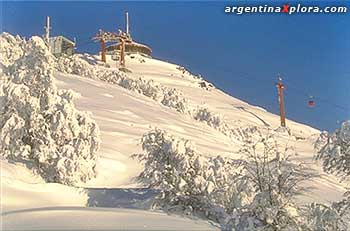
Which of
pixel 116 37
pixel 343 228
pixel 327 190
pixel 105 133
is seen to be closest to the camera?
pixel 343 228

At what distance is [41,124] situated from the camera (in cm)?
1778

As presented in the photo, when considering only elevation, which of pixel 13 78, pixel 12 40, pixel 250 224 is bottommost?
pixel 250 224

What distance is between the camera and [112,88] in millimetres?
44625

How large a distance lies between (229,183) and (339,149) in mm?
3854

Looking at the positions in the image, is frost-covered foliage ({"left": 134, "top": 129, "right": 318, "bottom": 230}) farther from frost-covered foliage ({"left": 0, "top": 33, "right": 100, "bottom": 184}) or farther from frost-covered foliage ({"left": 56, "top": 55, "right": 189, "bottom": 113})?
frost-covered foliage ({"left": 56, "top": 55, "right": 189, "bottom": 113})

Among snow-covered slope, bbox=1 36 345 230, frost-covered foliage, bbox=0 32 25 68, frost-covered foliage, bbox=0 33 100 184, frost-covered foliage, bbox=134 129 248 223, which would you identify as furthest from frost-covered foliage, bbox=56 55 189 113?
frost-covered foliage, bbox=134 129 248 223

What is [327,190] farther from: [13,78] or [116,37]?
[116,37]

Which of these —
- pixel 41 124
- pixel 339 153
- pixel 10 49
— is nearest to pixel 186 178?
pixel 339 153

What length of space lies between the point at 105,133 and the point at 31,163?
8.99 meters

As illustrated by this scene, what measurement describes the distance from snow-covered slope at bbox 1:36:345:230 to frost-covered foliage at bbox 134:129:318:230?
2.78ft

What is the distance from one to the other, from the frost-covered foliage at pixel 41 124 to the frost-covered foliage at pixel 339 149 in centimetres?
856

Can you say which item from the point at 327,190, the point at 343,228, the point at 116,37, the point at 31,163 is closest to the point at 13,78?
the point at 31,163

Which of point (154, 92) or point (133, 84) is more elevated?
point (133, 84)

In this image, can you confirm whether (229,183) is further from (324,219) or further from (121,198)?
(324,219)
